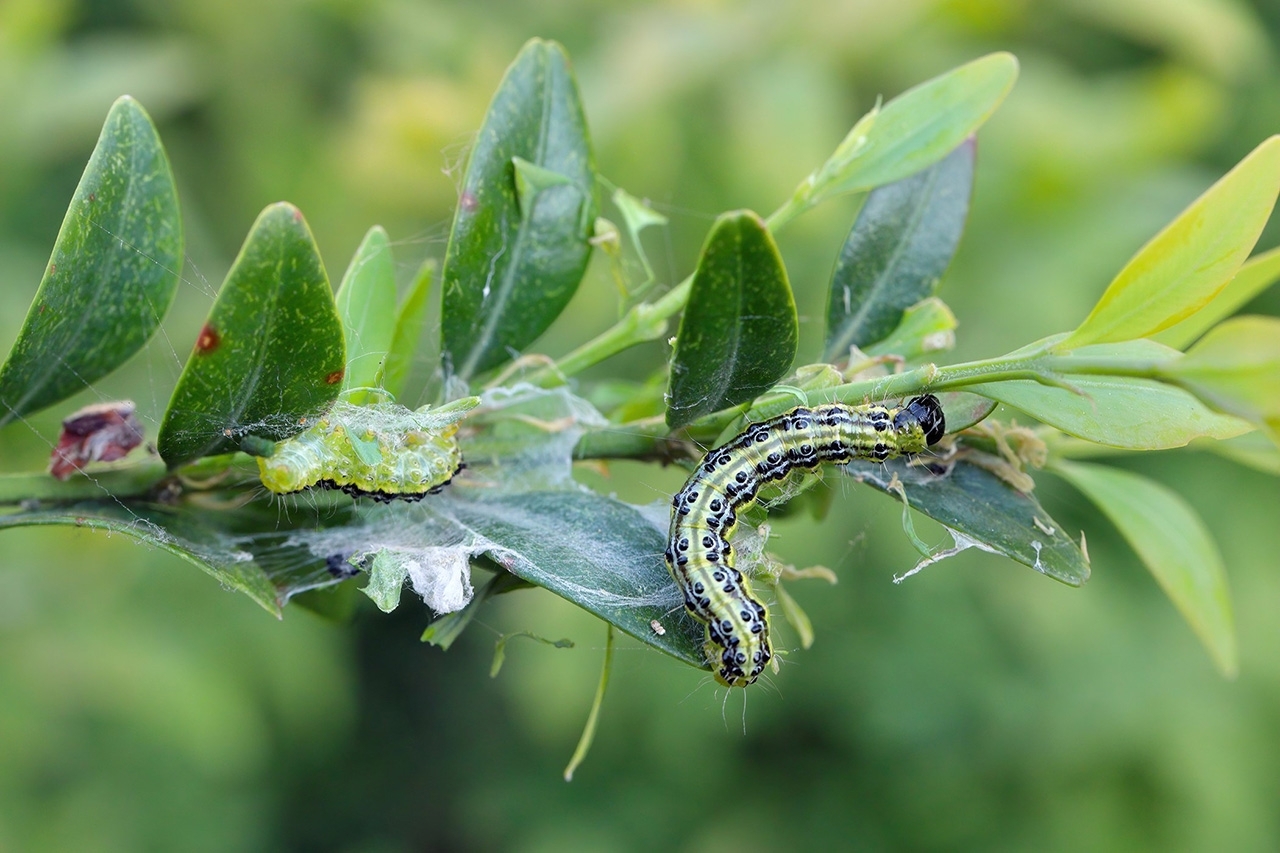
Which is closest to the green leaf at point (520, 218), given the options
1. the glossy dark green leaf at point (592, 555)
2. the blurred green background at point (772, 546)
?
the glossy dark green leaf at point (592, 555)

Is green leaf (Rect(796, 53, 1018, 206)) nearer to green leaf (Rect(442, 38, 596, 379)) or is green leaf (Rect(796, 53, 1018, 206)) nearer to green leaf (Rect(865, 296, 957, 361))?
green leaf (Rect(865, 296, 957, 361))

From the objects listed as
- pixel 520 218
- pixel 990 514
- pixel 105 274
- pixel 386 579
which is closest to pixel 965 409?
pixel 990 514

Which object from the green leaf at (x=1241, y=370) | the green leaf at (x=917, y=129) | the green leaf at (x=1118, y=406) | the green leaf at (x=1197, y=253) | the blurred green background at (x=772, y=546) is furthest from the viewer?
the blurred green background at (x=772, y=546)

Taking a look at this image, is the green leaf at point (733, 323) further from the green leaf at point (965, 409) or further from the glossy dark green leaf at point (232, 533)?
the glossy dark green leaf at point (232, 533)

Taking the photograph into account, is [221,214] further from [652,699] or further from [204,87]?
[652,699]

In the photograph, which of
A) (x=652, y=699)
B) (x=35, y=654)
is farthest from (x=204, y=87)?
(x=652, y=699)

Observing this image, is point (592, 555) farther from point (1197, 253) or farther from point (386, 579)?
point (1197, 253)

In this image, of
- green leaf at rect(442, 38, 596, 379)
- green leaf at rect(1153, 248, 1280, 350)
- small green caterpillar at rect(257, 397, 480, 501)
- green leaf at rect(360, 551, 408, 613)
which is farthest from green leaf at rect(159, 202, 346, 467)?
green leaf at rect(1153, 248, 1280, 350)
